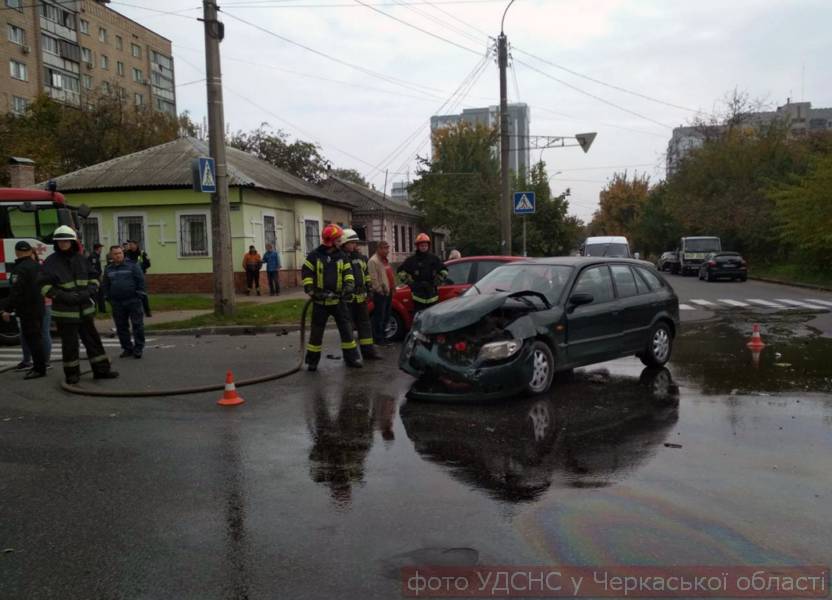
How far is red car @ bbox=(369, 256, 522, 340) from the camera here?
1191cm

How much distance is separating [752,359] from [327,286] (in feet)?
20.1

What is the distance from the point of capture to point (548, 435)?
5984mm

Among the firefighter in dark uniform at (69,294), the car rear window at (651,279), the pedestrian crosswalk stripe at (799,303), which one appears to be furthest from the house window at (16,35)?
the car rear window at (651,279)

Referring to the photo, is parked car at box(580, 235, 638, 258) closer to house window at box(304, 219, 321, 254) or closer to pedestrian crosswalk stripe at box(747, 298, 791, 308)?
pedestrian crosswalk stripe at box(747, 298, 791, 308)

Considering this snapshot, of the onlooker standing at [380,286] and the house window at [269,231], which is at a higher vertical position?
the house window at [269,231]

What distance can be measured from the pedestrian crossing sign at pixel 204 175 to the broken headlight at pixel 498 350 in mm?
9110

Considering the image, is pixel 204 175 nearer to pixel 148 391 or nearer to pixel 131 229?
pixel 148 391

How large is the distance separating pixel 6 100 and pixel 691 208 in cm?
4874

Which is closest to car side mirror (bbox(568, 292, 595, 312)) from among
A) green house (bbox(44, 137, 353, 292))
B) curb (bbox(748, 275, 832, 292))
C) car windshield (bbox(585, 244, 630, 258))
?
green house (bbox(44, 137, 353, 292))

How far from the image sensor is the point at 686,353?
10.5 metres

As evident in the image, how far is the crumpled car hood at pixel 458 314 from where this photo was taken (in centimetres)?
723

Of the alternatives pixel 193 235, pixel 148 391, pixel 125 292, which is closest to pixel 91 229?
pixel 193 235

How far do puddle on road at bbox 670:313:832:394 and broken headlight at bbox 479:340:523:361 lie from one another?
7.98ft

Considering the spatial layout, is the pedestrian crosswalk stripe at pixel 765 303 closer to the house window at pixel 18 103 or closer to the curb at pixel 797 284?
the curb at pixel 797 284
